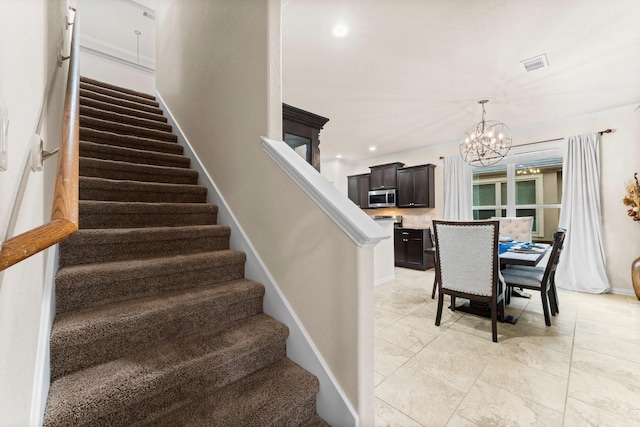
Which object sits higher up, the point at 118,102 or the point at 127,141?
the point at 118,102

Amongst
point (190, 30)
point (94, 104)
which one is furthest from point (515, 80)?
point (94, 104)

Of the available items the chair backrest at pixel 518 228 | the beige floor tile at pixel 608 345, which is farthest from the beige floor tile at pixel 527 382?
the chair backrest at pixel 518 228

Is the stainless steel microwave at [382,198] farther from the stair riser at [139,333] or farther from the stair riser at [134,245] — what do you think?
the stair riser at [139,333]

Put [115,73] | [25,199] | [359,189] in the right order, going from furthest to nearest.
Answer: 1. [359,189]
2. [115,73]
3. [25,199]

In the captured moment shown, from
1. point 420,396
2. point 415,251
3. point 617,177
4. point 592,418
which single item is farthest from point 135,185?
point 617,177

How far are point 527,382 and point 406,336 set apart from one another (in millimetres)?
910

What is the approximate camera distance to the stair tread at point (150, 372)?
0.91m

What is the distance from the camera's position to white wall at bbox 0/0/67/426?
2.19 ft

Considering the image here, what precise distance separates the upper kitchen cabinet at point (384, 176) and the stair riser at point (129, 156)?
4.78 metres

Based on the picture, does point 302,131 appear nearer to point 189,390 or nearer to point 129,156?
point 129,156

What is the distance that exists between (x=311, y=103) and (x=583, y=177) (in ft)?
14.4

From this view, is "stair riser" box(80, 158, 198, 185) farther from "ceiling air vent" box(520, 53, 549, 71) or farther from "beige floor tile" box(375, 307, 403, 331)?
"ceiling air vent" box(520, 53, 549, 71)

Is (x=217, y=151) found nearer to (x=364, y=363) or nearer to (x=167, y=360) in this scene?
(x=167, y=360)

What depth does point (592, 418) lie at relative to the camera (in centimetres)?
150
